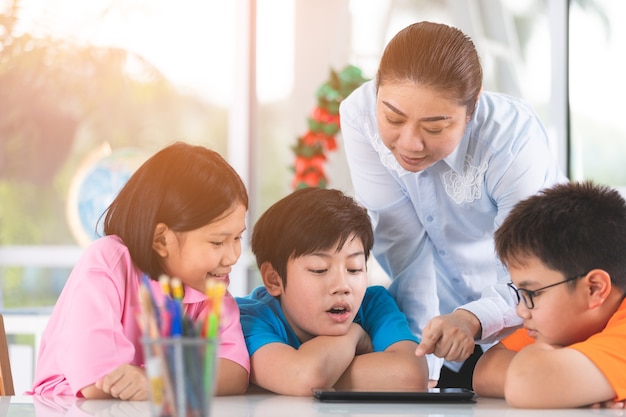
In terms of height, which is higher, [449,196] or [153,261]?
[449,196]

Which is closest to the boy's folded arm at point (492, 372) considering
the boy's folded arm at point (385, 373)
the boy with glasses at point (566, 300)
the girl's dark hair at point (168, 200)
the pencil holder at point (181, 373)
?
the boy with glasses at point (566, 300)

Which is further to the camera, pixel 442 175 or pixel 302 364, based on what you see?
pixel 442 175

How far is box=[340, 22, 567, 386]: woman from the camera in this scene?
1.63 metres

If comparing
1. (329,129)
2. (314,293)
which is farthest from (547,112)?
(314,293)

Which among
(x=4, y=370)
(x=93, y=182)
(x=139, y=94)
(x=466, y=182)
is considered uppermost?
(x=139, y=94)

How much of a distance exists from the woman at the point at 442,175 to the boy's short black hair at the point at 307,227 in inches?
6.0

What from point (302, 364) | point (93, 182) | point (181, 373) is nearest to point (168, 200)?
point (302, 364)

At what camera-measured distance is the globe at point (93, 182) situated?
456 cm

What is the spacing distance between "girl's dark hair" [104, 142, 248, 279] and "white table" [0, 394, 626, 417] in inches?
11.4

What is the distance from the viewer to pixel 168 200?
1.54 m

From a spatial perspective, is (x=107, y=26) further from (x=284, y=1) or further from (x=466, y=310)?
(x=466, y=310)

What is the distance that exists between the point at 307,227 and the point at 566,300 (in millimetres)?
499

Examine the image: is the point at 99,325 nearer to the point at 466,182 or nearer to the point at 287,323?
the point at 287,323

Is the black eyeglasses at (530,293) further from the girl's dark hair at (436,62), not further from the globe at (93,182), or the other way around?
the globe at (93,182)
